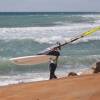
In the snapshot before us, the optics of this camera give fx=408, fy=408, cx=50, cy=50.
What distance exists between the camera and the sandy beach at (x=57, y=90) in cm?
581

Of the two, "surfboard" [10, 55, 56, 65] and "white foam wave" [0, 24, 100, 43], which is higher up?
"surfboard" [10, 55, 56, 65]

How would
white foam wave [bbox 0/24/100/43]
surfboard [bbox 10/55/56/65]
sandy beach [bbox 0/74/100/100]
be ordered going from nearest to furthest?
sandy beach [bbox 0/74/100/100]
surfboard [bbox 10/55/56/65]
white foam wave [bbox 0/24/100/43]

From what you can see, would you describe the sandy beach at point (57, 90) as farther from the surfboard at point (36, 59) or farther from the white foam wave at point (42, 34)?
the white foam wave at point (42, 34)

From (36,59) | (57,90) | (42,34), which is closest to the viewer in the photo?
(57,90)

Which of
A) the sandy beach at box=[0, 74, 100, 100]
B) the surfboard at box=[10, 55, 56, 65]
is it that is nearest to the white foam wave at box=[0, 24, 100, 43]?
the surfboard at box=[10, 55, 56, 65]

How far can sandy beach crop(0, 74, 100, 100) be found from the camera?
229 inches

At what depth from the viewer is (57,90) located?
6055 millimetres

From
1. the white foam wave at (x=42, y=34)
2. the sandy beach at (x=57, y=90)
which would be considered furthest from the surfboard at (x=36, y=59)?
the white foam wave at (x=42, y=34)

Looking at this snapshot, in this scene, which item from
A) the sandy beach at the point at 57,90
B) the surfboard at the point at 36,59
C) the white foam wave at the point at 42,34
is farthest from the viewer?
the white foam wave at the point at 42,34

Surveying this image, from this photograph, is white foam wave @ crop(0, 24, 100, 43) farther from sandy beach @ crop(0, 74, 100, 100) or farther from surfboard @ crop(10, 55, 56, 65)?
sandy beach @ crop(0, 74, 100, 100)

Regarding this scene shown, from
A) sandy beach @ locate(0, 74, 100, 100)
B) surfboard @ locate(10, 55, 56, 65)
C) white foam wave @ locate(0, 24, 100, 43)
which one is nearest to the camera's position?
sandy beach @ locate(0, 74, 100, 100)

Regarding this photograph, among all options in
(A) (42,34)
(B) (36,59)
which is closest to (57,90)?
(B) (36,59)

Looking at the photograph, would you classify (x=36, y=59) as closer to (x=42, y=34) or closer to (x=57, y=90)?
(x=57, y=90)

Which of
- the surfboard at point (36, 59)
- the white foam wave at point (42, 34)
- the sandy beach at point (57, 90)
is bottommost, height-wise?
the white foam wave at point (42, 34)
